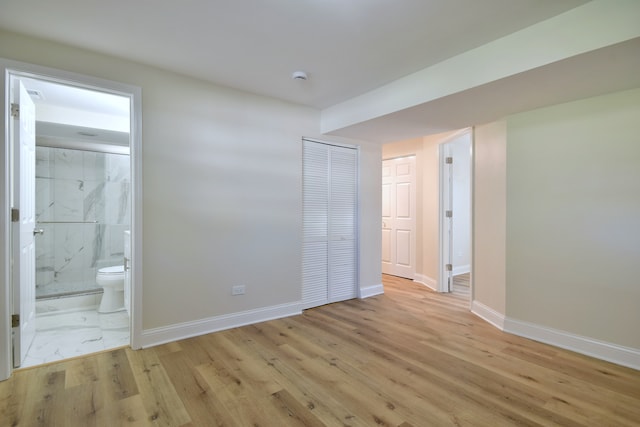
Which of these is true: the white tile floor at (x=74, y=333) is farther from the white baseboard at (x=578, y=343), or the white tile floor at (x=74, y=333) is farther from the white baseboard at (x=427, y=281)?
the white baseboard at (x=427, y=281)

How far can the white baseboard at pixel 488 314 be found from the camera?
3.09 meters

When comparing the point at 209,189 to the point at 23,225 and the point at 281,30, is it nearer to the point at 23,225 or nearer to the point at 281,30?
the point at 23,225

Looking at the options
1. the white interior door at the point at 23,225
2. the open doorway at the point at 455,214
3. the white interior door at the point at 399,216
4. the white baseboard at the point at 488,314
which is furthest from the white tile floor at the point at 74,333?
the white interior door at the point at 399,216

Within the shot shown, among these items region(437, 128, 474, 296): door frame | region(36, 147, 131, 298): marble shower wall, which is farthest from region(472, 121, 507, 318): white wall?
region(36, 147, 131, 298): marble shower wall

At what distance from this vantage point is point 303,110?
3.63 m

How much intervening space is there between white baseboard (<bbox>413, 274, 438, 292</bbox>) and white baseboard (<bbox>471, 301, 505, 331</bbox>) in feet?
3.32

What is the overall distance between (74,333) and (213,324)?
1338 millimetres

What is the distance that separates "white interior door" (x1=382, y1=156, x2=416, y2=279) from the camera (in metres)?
5.25

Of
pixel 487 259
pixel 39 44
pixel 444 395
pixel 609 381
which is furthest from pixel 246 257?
pixel 609 381

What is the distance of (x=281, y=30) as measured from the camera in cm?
209

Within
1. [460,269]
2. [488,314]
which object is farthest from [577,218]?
[460,269]

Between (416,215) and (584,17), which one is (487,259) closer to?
(416,215)

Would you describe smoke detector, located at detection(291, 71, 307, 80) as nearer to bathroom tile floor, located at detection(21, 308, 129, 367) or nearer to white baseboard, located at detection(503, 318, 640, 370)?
bathroom tile floor, located at detection(21, 308, 129, 367)

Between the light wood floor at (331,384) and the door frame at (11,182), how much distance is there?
277 millimetres
